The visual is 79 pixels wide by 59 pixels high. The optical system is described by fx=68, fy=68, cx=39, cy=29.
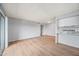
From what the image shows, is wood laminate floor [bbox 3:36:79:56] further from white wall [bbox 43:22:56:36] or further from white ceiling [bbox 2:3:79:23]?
white wall [bbox 43:22:56:36]

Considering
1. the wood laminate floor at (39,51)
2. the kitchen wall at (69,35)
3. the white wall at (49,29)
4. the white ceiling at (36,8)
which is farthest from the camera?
the white wall at (49,29)

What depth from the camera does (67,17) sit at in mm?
3646

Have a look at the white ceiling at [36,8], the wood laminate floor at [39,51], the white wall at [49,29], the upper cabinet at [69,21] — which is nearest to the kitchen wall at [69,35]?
the upper cabinet at [69,21]

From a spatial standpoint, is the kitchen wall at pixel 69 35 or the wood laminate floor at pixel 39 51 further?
the kitchen wall at pixel 69 35

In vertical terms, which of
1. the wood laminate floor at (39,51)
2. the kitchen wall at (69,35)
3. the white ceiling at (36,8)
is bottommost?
the wood laminate floor at (39,51)

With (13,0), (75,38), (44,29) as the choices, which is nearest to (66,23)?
(75,38)

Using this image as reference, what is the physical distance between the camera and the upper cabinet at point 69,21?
335cm

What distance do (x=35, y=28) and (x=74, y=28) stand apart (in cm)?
402

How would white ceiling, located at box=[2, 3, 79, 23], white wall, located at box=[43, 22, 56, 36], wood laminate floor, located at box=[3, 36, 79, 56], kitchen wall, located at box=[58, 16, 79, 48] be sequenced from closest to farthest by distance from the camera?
white ceiling, located at box=[2, 3, 79, 23], wood laminate floor, located at box=[3, 36, 79, 56], kitchen wall, located at box=[58, 16, 79, 48], white wall, located at box=[43, 22, 56, 36]

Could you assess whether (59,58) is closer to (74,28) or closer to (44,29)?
(74,28)

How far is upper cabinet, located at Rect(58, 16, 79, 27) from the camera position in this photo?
3.35 meters

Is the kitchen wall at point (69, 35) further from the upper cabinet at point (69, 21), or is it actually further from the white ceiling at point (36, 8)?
the white ceiling at point (36, 8)

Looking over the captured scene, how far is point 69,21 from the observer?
364 centimetres

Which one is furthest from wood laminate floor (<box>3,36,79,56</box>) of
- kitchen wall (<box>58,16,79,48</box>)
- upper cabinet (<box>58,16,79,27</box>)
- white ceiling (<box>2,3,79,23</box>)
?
white ceiling (<box>2,3,79,23</box>)
